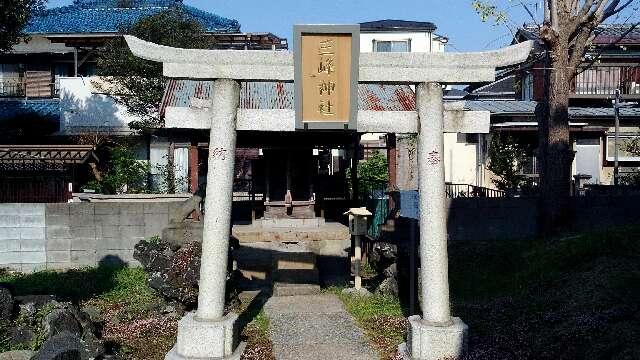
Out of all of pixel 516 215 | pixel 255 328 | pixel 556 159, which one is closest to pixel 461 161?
pixel 516 215

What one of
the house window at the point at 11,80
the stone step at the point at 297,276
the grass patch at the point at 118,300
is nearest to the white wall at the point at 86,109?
the house window at the point at 11,80

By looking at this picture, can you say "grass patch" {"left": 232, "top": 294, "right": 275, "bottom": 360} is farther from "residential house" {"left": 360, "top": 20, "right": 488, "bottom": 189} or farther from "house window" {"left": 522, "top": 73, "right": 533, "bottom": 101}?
"house window" {"left": 522, "top": 73, "right": 533, "bottom": 101}

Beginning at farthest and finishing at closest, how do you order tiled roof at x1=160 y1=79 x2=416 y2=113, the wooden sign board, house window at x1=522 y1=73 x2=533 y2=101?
house window at x1=522 y1=73 x2=533 y2=101 → tiled roof at x1=160 y1=79 x2=416 y2=113 → the wooden sign board

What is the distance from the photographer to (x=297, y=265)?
14.6 meters

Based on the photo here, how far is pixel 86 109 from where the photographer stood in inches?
1105

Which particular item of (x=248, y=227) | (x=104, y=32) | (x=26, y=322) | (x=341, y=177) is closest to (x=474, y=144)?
(x=341, y=177)

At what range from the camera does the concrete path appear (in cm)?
966

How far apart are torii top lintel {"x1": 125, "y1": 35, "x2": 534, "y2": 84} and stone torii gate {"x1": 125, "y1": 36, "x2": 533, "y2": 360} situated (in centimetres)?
1

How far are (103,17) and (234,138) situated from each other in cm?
3084

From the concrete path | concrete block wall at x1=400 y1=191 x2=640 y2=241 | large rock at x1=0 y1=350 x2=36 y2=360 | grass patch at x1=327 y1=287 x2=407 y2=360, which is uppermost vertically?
concrete block wall at x1=400 y1=191 x2=640 y2=241

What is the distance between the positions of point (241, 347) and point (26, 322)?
367 cm

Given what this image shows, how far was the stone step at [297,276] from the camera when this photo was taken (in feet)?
47.2

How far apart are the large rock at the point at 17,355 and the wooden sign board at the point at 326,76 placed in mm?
5148

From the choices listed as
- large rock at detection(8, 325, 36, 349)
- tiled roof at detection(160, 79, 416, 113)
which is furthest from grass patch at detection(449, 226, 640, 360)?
large rock at detection(8, 325, 36, 349)
